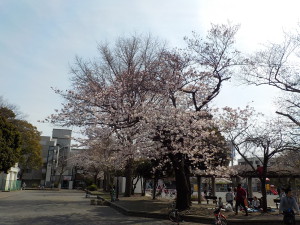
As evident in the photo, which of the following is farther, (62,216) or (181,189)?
(181,189)

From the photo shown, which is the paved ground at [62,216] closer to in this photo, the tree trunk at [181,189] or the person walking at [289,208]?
the tree trunk at [181,189]

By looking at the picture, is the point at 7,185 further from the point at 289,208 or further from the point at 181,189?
the point at 289,208

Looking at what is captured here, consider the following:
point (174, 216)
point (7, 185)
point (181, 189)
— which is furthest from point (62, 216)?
point (7, 185)

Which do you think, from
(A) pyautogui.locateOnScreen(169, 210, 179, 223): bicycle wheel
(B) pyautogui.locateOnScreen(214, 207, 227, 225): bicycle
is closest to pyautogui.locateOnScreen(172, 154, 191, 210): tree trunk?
(A) pyautogui.locateOnScreen(169, 210, 179, 223): bicycle wheel

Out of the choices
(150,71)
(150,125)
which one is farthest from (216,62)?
(150,125)

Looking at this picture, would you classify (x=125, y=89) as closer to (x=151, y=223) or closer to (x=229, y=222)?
(x=151, y=223)

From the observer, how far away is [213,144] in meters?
19.3

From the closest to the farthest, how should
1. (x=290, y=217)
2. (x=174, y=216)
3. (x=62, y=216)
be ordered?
(x=290, y=217), (x=174, y=216), (x=62, y=216)

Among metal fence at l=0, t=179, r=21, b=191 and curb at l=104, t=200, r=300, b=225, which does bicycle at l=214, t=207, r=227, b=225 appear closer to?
curb at l=104, t=200, r=300, b=225

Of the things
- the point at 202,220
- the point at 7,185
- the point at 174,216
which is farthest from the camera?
the point at 7,185

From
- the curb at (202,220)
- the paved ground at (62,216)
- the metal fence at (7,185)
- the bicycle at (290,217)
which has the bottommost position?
the metal fence at (7,185)

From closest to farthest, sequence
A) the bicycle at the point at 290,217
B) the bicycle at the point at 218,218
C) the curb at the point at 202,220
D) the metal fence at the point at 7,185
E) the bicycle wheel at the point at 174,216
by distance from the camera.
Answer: the bicycle at the point at 290,217, the bicycle at the point at 218,218, the curb at the point at 202,220, the bicycle wheel at the point at 174,216, the metal fence at the point at 7,185

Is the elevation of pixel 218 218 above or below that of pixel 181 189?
below

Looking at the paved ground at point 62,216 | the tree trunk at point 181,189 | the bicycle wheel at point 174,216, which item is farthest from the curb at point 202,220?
the tree trunk at point 181,189
